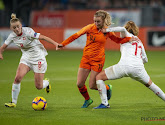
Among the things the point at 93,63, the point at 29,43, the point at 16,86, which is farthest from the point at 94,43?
the point at 16,86

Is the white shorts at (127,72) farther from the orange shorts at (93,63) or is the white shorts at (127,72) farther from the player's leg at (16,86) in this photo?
the player's leg at (16,86)

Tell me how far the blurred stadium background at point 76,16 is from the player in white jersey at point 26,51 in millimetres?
14098

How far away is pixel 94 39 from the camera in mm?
7809

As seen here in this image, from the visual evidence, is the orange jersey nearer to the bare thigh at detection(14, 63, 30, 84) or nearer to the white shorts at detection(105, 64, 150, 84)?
the white shorts at detection(105, 64, 150, 84)

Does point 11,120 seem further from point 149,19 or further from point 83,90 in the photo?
point 149,19

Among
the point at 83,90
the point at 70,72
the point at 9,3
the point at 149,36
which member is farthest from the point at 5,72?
the point at 9,3

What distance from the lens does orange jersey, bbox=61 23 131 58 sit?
7750 millimetres

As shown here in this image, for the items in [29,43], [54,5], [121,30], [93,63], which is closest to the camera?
[121,30]

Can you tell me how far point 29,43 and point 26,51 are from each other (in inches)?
10.7

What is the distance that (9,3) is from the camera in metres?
27.3

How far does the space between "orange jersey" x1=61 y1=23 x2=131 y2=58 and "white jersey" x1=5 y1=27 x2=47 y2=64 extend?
2.85 feet

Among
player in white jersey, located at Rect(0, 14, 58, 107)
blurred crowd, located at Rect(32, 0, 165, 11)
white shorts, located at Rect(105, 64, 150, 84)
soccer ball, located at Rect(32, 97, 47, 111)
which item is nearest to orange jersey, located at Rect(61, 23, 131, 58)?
white shorts, located at Rect(105, 64, 150, 84)

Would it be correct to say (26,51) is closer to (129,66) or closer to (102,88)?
(102,88)

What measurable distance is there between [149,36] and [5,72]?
10.6 m
